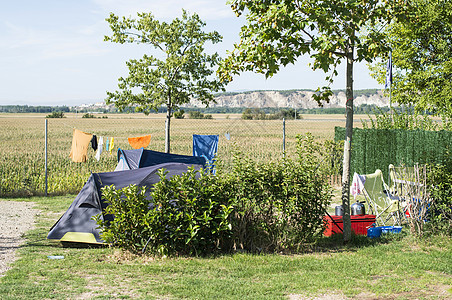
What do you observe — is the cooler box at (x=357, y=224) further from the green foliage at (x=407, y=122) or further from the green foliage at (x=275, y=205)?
the green foliage at (x=407, y=122)

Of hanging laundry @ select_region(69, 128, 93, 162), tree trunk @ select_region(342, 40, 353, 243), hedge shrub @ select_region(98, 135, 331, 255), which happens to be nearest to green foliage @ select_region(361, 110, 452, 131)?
tree trunk @ select_region(342, 40, 353, 243)

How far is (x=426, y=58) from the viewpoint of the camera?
62.1 feet

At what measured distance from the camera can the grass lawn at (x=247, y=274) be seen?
4992 millimetres

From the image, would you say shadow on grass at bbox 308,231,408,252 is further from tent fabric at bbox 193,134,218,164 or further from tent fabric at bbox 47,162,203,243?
tent fabric at bbox 193,134,218,164

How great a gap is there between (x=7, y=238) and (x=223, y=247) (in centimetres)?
375

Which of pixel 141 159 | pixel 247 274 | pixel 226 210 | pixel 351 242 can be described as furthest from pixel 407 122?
pixel 247 274

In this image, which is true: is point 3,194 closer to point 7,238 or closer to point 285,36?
point 7,238

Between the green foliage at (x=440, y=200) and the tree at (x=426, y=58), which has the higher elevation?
the tree at (x=426, y=58)

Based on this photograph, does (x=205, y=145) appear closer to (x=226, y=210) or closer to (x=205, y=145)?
(x=205, y=145)

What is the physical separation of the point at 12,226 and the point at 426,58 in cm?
1644

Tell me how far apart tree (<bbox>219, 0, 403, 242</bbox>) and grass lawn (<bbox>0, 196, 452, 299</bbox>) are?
1229 mm

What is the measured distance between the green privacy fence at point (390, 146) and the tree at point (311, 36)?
6866 mm

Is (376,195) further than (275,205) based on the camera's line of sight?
Yes

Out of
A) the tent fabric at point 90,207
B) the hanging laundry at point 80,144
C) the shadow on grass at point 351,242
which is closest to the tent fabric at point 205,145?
the hanging laundry at point 80,144
